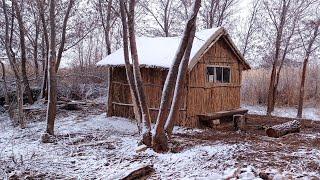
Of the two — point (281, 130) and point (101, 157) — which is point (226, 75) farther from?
point (101, 157)

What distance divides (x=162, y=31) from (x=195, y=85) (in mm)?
13466

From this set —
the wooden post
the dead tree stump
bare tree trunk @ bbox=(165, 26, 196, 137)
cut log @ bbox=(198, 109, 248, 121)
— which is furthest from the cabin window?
bare tree trunk @ bbox=(165, 26, 196, 137)

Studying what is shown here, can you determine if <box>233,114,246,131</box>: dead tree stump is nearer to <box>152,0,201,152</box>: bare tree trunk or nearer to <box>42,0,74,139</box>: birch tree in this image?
<box>152,0,201,152</box>: bare tree trunk

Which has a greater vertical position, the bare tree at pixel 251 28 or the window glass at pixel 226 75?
the bare tree at pixel 251 28

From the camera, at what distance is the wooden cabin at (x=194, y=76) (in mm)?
12758

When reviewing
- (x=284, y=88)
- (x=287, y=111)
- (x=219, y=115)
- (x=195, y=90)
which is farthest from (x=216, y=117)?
(x=284, y=88)

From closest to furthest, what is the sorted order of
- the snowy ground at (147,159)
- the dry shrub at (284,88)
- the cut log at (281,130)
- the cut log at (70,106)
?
the snowy ground at (147,159) < the cut log at (281,130) < the cut log at (70,106) < the dry shrub at (284,88)

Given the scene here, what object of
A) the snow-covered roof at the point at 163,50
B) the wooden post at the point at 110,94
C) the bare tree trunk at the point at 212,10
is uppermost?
the bare tree trunk at the point at 212,10

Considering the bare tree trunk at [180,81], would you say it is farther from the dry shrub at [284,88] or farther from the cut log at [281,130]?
the dry shrub at [284,88]

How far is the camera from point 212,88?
1356cm

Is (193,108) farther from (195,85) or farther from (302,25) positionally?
(302,25)

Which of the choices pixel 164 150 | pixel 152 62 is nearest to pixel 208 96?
pixel 152 62

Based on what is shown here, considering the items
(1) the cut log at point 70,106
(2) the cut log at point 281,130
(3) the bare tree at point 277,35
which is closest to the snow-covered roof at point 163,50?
(2) the cut log at point 281,130

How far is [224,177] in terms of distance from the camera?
5949mm
